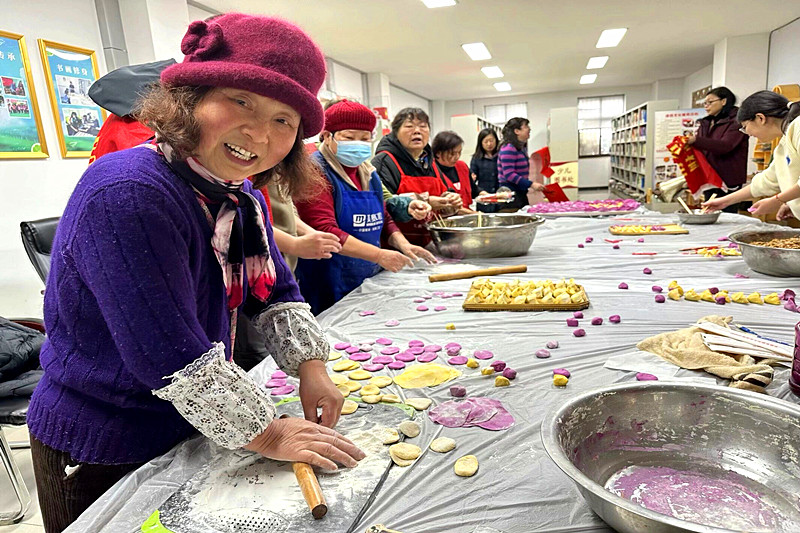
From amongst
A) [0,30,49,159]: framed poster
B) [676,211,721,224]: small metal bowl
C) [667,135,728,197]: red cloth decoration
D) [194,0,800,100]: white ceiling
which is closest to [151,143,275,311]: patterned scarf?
[676,211,721,224]: small metal bowl

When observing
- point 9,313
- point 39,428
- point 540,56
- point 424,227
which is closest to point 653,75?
point 540,56

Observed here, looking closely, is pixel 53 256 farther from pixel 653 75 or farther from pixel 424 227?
pixel 653 75

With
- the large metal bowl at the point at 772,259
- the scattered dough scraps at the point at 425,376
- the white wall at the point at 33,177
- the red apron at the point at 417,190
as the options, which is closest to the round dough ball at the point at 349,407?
the scattered dough scraps at the point at 425,376

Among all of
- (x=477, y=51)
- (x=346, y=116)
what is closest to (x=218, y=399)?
(x=346, y=116)

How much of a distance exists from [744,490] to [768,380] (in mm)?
371

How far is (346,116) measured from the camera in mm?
2299

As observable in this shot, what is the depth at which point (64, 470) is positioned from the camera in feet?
2.97

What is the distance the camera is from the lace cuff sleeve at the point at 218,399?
0.74 meters

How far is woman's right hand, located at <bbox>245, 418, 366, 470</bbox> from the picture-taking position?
2.64 ft

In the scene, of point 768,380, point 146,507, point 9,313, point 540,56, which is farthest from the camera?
point 540,56

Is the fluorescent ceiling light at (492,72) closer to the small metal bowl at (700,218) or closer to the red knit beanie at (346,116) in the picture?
the small metal bowl at (700,218)

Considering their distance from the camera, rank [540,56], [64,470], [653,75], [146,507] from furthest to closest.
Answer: [653,75] → [540,56] → [64,470] → [146,507]

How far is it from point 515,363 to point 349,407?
1.49 feet

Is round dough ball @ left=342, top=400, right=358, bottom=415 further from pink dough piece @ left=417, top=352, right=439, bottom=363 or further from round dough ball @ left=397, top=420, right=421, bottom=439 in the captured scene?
pink dough piece @ left=417, top=352, right=439, bottom=363
